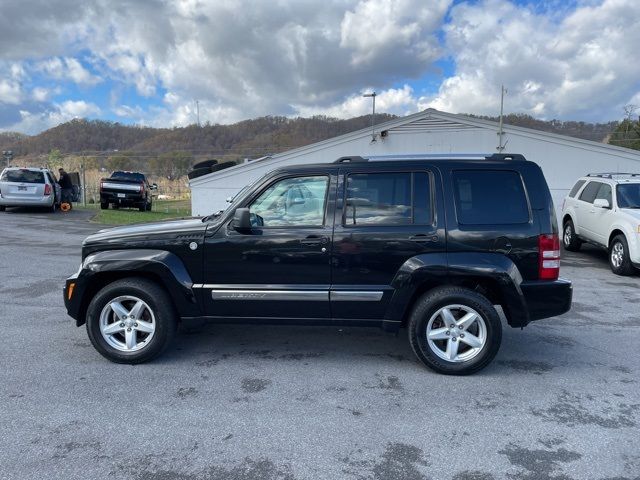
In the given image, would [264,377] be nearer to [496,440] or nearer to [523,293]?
[496,440]

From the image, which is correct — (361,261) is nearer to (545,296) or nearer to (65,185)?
(545,296)

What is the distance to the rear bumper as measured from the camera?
418 cm

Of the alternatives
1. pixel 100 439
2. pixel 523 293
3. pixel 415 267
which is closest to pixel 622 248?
pixel 523 293

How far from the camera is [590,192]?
430 inches

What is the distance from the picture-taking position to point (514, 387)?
4.03m

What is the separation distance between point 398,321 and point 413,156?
158 cm

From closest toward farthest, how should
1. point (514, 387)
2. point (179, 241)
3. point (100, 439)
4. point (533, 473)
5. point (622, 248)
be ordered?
point (533, 473) → point (100, 439) → point (514, 387) → point (179, 241) → point (622, 248)

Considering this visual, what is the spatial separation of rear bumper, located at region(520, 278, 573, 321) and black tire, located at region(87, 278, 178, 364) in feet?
10.5

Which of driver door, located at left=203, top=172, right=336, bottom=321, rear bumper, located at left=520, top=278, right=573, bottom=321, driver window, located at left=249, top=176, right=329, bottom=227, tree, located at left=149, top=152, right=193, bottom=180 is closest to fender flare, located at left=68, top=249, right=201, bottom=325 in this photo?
driver door, located at left=203, top=172, right=336, bottom=321

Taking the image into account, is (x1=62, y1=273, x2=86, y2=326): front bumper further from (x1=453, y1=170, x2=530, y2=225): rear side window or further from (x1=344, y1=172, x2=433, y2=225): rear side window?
(x1=453, y1=170, x2=530, y2=225): rear side window

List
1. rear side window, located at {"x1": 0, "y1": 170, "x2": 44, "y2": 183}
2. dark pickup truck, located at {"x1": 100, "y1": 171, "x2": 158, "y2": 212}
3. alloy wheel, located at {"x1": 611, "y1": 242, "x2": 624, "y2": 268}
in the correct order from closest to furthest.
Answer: alloy wheel, located at {"x1": 611, "y1": 242, "x2": 624, "y2": 268} < rear side window, located at {"x1": 0, "y1": 170, "x2": 44, "y2": 183} < dark pickup truck, located at {"x1": 100, "y1": 171, "x2": 158, "y2": 212}

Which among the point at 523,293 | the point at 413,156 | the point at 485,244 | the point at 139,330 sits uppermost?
the point at 413,156

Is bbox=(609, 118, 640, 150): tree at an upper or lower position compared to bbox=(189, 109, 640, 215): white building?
upper

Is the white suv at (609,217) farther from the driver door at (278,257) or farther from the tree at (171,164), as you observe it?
the tree at (171,164)
